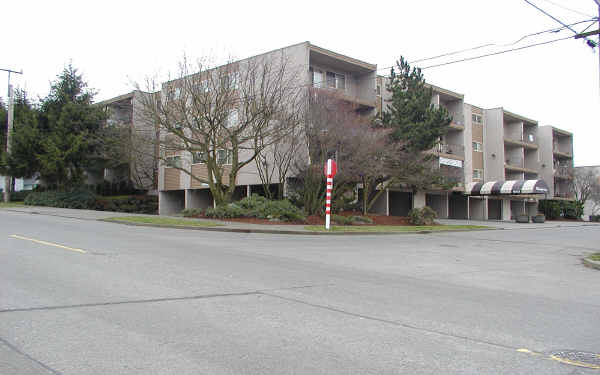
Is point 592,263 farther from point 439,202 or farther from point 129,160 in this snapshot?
point 439,202

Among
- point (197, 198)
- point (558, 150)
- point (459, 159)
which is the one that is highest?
point (558, 150)

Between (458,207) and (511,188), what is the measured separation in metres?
7.12

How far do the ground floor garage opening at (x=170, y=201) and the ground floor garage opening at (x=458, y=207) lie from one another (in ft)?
85.7

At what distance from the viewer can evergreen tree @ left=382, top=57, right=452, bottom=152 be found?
31312 mm

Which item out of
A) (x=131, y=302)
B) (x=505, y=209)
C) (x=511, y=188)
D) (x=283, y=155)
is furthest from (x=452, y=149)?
(x=131, y=302)

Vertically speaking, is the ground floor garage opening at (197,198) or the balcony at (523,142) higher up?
the balcony at (523,142)

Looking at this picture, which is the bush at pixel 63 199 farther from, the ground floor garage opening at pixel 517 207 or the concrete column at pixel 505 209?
the ground floor garage opening at pixel 517 207

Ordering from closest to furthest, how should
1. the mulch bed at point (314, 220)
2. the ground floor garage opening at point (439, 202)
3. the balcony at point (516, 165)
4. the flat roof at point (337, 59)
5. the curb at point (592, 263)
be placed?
the curb at point (592, 263)
the mulch bed at point (314, 220)
the flat roof at point (337, 59)
the ground floor garage opening at point (439, 202)
the balcony at point (516, 165)

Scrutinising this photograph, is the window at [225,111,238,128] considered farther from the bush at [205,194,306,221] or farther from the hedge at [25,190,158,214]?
the hedge at [25,190,158,214]

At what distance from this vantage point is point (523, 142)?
52500 millimetres

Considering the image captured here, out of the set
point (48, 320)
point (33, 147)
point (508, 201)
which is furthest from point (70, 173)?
point (508, 201)

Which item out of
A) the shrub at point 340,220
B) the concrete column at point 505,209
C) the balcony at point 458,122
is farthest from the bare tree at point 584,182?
the shrub at point 340,220

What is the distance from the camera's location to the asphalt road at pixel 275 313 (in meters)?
4.34

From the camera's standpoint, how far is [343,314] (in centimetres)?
620
